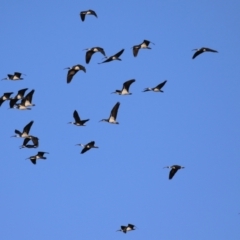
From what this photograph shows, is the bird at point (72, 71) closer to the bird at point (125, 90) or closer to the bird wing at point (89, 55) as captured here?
the bird wing at point (89, 55)

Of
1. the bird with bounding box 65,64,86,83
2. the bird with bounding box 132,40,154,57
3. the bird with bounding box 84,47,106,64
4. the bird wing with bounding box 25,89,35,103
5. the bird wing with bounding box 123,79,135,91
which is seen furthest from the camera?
the bird wing with bounding box 25,89,35,103

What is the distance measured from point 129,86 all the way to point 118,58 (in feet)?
6.80

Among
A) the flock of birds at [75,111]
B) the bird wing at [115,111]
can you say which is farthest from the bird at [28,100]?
the bird wing at [115,111]

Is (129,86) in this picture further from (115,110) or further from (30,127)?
(30,127)

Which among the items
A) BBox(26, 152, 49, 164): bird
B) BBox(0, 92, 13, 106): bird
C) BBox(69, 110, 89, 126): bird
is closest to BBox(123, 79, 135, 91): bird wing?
BBox(69, 110, 89, 126): bird

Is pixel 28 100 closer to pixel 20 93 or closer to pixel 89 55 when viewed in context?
pixel 20 93

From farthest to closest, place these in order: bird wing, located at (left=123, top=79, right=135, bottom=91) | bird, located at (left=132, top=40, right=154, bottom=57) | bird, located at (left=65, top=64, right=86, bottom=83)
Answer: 1. bird, located at (left=132, top=40, right=154, bottom=57)
2. bird, located at (left=65, top=64, right=86, bottom=83)
3. bird wing, located at (left=123, top=79, right=135, bottom=91)

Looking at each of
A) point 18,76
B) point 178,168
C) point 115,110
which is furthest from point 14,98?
point 178,168

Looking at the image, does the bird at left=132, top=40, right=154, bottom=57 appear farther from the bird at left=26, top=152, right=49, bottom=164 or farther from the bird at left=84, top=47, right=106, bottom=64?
the bird at left=26, top=152, right=49, bottom=164

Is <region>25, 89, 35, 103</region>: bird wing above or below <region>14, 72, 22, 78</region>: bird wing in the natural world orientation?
below

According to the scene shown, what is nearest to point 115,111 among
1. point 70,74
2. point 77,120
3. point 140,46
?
point 77,120

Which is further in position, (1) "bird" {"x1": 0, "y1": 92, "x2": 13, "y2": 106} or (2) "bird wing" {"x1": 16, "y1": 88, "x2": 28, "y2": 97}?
(1) "bird" {"x1": 0, "y1": 92, "x2": 13, "y2": 106}

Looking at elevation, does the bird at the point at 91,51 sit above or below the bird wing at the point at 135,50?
below

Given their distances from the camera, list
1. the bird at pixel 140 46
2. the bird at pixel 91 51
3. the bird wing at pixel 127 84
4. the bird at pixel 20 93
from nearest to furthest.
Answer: the bird at pixel 91 51, the bird wing at pixel 127 84, the bird at pixel 140 46, the bird at pixel 20 93
